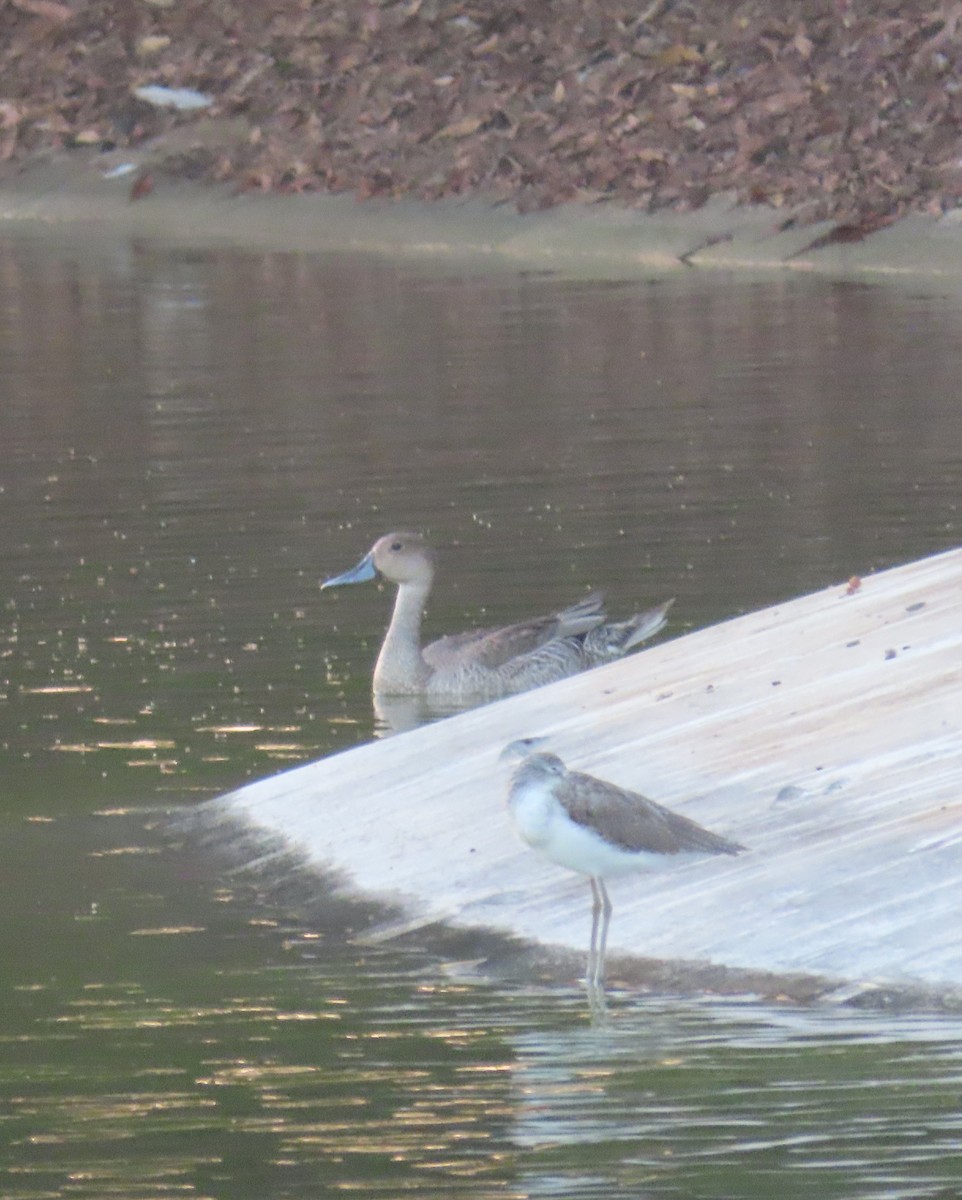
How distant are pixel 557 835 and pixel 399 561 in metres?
6.27

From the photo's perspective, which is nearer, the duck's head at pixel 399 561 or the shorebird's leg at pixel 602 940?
the shorebird's leg at pixel 602 940

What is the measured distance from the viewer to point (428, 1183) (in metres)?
7.80

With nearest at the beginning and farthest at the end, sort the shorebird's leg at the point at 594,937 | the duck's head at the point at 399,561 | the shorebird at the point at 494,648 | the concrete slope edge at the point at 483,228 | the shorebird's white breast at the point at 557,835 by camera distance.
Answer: the shorebird's white breast at the point at 557,835
the shorebird's leg at the point at 594,937
the shorebird at the point at 494,648
the duck's head at the point at 399,561
the concrete slope edge at the point at 483,228

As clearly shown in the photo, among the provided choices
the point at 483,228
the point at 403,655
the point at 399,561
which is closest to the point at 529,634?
the point at 403,655

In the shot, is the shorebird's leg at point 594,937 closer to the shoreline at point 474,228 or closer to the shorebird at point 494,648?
the shorebird at point 494,648

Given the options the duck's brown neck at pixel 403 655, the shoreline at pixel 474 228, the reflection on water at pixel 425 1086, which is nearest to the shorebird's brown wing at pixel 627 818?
the reflection on water at pixel 425 1086

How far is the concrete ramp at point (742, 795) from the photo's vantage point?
9.35 meters

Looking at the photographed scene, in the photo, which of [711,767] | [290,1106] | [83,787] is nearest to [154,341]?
[83,787]

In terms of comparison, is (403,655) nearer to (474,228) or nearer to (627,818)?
(627,818)

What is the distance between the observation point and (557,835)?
29.8 feet

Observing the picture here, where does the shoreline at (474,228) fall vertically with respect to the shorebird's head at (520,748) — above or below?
below

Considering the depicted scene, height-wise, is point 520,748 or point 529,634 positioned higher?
point 520,748

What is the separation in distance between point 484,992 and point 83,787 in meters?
3.36

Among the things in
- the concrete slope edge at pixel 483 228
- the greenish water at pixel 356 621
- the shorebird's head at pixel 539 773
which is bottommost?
the concrete slope edge at pixel 483 228
